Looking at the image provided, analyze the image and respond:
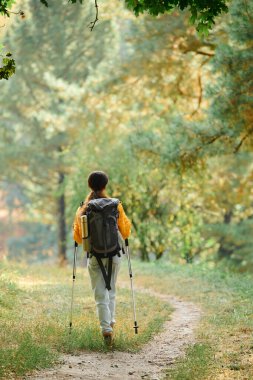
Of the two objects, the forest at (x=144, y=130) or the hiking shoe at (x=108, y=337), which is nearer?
the hiking shoe at (x=108, y=337)

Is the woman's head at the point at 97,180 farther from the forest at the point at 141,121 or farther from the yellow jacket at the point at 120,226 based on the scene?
the forest at the point at 141,121

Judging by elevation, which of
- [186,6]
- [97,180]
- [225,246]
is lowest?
[97,180]

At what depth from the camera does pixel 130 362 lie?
757cm

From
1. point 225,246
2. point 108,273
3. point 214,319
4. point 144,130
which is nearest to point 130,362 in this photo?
point 108,273

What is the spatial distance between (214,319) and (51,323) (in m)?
2.76

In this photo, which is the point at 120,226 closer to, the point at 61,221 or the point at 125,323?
the point at 125,323

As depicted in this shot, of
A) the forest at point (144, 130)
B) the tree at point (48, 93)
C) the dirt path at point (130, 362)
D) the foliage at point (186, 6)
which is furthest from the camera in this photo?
the tree at point (48, 93)

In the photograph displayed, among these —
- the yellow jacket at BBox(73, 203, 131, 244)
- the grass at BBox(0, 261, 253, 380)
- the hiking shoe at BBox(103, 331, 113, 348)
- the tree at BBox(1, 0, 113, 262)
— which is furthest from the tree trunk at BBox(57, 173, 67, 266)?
the hiking shoe at BBox(103, 331, 113, 348)

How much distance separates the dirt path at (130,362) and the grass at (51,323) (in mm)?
152

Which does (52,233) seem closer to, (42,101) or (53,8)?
(42,101)

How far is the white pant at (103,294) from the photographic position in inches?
323

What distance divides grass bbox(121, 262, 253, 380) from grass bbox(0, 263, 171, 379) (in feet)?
2.75

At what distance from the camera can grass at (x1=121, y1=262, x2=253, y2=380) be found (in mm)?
6996

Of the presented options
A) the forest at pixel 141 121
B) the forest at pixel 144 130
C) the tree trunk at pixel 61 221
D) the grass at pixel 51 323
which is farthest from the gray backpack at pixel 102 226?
the tree trunk at pixel 61 221
